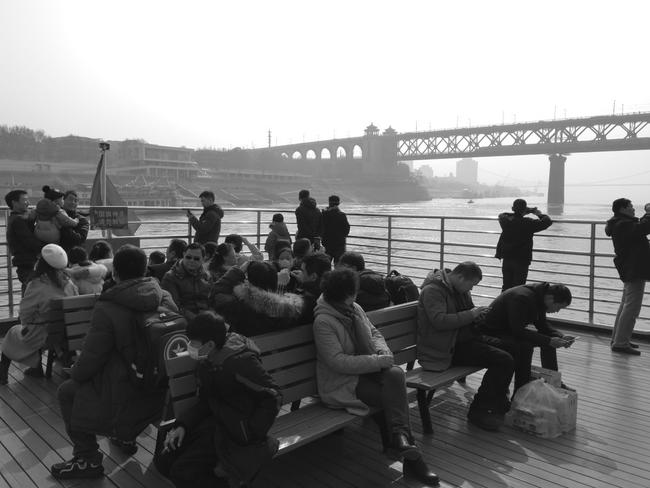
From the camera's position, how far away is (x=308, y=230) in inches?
278

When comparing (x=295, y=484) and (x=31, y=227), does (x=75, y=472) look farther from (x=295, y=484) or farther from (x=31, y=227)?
(x=31, y=227)

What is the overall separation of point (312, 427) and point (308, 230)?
4511mm

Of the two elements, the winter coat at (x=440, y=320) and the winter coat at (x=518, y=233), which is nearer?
the winter coat at (x=440, y=320)

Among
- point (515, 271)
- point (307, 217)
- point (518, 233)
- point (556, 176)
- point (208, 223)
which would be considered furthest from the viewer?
point (556, 176)

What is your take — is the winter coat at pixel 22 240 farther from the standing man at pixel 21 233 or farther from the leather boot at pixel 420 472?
the leather boot at pixel 420 472

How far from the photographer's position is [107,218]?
677 cm

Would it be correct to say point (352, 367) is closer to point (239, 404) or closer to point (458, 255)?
point (239, 404)

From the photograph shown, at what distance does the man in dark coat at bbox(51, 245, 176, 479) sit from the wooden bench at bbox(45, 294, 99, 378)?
2.81 feet

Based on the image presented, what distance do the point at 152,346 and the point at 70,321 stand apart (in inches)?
45.9

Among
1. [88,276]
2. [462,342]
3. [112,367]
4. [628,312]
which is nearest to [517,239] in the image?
[628,312]

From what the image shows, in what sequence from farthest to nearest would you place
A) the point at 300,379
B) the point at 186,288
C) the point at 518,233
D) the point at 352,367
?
the point at 518,233, the point at 186,288, the point at 300,379, the point at 352,367

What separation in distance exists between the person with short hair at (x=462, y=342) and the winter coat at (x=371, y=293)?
9.7 inches

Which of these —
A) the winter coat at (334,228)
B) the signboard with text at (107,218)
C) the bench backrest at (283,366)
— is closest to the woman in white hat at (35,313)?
the bench backrest at (283,366)

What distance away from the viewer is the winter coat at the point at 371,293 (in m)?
3.65
